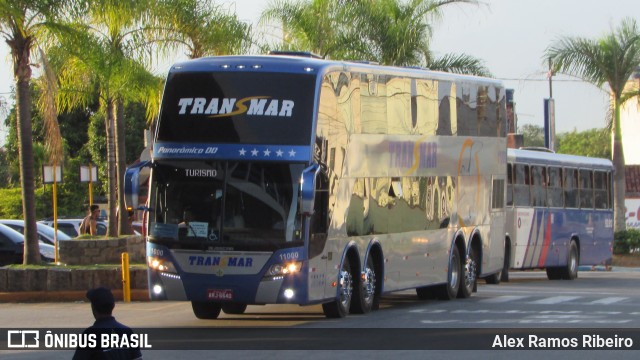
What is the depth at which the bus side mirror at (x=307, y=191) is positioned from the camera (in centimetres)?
1709

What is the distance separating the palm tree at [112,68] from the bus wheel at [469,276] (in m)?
7.90

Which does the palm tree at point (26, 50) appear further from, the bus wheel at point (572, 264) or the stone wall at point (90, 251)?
the bus wheel at point (572, 264)

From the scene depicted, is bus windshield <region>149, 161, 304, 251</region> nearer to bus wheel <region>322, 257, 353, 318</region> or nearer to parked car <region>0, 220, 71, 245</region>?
bus wheel <region>322, 257, 353, 318</region>

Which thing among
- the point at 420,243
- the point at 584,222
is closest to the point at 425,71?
the point at 420,243

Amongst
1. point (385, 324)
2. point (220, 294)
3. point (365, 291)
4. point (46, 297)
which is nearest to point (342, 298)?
point (365, 291)

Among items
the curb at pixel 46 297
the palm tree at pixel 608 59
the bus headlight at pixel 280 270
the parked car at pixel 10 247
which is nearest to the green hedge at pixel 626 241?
the palm tree at pixel 608 59

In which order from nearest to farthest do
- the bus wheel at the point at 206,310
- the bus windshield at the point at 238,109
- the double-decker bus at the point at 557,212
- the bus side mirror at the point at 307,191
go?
the bus side mirror at the point at 307,191
the bus windshield at the point at 238,109
the bus wheel at the point at 206,310
the double-decker bus at the point at 557,212

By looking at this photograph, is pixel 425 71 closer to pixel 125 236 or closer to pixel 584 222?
pixel 125 236

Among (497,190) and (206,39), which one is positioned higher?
(206,39)

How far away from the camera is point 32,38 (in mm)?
24703

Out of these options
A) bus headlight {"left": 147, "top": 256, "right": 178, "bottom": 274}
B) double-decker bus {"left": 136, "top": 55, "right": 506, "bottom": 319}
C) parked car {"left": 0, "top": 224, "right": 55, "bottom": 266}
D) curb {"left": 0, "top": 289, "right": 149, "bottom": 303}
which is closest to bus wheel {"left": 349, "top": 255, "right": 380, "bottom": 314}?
double-decker bus {"left": 136, "top": 55, "right": 506, "bottom": 319}

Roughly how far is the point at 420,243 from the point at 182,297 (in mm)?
5605

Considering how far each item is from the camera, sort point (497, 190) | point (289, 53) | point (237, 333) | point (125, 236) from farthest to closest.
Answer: point (125, 236), point (497, 190), point (289, 53), point (237, 333)

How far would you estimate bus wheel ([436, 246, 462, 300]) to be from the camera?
23.7 m
